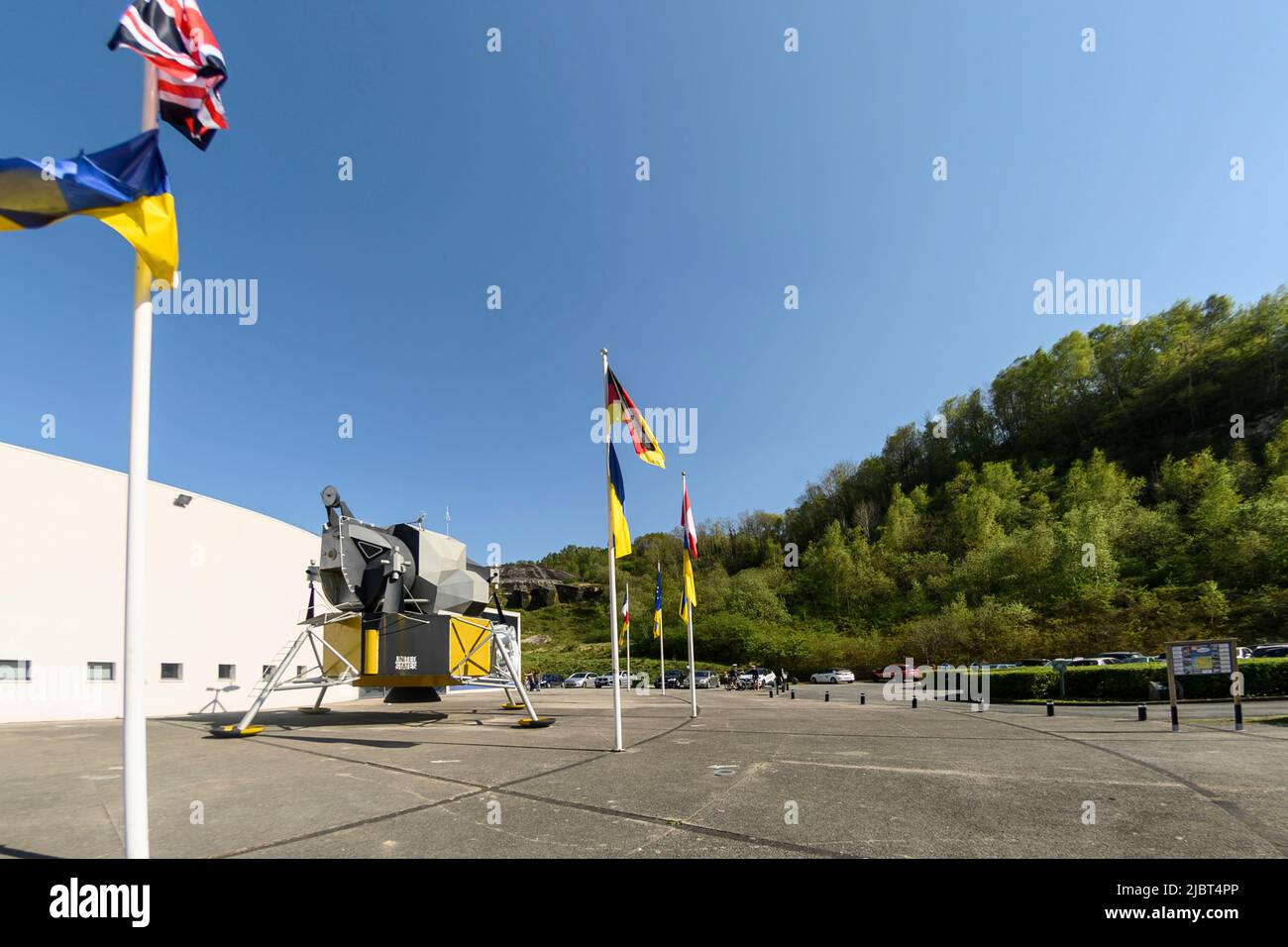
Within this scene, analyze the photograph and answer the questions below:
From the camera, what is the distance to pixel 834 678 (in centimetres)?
4762

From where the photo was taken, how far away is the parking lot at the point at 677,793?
17.7ft

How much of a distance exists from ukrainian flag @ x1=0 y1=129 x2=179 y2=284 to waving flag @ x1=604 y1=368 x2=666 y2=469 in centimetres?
865

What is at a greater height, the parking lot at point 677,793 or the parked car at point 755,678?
the parking lot at point 677,793

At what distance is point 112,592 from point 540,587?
311 ft

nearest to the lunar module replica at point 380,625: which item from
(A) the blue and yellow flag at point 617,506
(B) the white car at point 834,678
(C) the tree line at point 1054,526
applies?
(A) the blue and yellow flag at point 617,506

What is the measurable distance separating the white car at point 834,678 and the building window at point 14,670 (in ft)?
150

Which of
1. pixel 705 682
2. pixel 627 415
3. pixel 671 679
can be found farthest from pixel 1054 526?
pixel 627 415

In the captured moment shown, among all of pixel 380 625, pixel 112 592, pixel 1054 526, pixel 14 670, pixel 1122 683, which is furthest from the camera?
pixel 1054 526

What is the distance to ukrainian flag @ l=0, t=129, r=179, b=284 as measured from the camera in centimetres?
428

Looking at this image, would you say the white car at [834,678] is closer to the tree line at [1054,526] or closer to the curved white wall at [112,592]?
the tree line at [1054,526]

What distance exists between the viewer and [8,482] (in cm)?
1950

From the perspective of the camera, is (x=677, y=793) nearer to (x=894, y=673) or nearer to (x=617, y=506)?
(x=617, y=506)

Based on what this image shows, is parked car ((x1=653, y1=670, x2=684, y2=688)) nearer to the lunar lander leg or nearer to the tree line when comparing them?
the tree line
